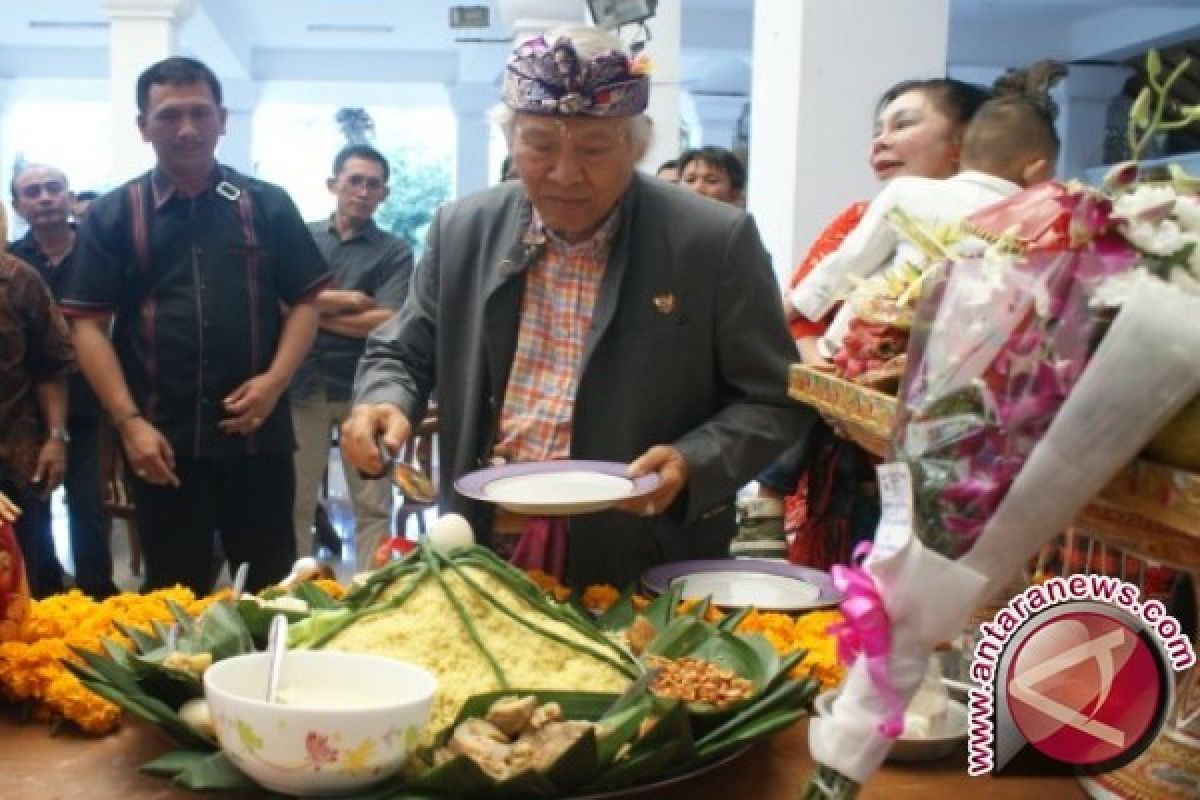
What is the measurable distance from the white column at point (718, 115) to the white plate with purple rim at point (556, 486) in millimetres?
11119

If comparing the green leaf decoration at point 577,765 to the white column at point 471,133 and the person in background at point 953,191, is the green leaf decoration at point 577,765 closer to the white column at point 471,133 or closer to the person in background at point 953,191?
the person in background at point 953,191

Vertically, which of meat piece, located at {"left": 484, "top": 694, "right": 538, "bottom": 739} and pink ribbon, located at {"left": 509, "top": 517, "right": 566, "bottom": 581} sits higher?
meat piece, located at {"left": 484, "top": 694, "right": 538, "bottom": 739}

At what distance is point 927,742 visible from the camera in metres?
1.05

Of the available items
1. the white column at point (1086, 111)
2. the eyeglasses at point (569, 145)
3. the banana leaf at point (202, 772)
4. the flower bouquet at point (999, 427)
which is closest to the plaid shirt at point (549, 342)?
the eyeglasses at point (569, 145)

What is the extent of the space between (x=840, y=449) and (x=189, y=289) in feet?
4.59

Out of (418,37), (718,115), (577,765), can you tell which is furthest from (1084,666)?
(718,115)

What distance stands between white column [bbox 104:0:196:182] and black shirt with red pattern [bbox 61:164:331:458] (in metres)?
4.14

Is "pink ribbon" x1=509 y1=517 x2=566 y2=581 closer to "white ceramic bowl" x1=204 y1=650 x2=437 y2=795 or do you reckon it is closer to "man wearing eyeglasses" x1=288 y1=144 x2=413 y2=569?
"white ceramic bowl" x1=204 y1=650 x2=437 y2=795

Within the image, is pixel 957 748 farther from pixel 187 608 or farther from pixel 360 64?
pixel 360 64

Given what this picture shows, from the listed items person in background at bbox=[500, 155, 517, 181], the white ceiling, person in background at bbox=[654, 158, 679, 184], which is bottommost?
person in background at bbox=[654, 158, 679, 184]

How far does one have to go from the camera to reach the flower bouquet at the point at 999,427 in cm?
73

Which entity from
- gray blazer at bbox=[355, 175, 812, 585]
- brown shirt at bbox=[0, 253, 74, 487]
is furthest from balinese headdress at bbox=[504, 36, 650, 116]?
brown shirt at bbox=[0, 253, 74, 487]

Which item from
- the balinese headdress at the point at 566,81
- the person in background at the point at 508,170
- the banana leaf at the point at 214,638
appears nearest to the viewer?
the banana leaf at the point at 214,638

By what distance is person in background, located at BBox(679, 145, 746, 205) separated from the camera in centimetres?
404
